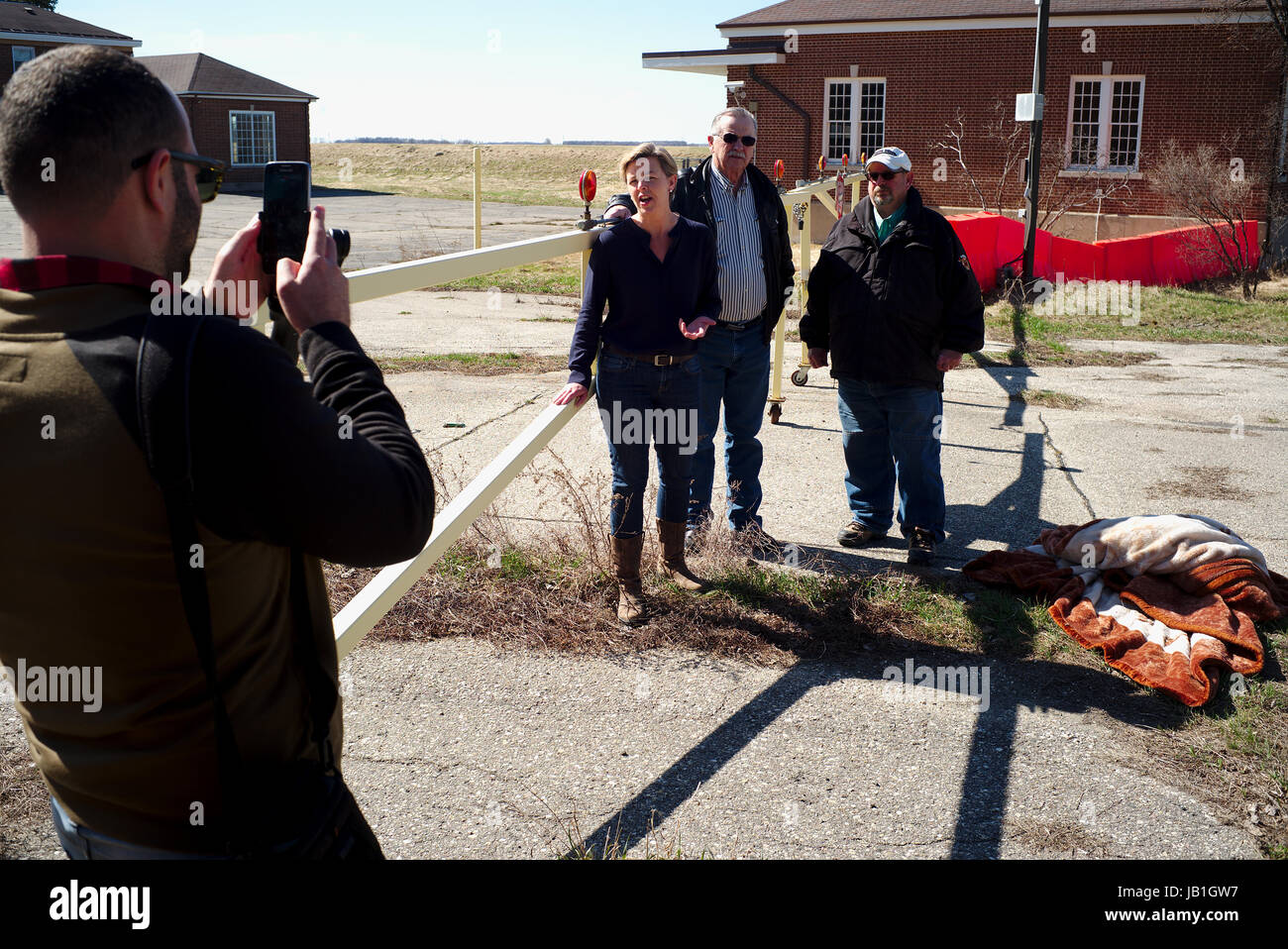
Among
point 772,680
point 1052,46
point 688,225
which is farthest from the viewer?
point 1052,46

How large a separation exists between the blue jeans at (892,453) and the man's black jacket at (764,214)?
60 cm

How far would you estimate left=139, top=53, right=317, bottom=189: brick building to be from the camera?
130 ft

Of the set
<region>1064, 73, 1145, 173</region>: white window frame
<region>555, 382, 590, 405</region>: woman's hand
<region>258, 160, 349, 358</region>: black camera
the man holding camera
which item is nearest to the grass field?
<region>1064, 73, 1145, 173</region>: white window frame

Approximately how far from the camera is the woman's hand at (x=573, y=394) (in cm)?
444

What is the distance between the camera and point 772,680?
423 centimetres

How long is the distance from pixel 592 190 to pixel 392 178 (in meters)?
52.6

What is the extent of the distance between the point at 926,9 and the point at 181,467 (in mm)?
27092

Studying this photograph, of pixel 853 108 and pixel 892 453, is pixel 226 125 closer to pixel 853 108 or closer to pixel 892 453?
pixel 853 108

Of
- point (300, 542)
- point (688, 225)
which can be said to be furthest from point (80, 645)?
point (688, 225)

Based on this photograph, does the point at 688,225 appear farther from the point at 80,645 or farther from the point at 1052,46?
the point at 1052,46

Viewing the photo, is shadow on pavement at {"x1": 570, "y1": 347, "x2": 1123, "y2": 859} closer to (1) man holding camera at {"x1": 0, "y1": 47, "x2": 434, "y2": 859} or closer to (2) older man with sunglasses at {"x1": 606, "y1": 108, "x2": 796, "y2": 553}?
(2) older man with sunglasses at {"x1": 606, "y1": 108, "x2": 796, "y2": 553}

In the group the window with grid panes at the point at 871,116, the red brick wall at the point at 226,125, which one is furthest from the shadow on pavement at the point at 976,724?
the red brick wall at the point at 226,125

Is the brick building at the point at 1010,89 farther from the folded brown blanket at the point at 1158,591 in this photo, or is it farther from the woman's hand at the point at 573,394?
the woman's hand at the point at 573,394
